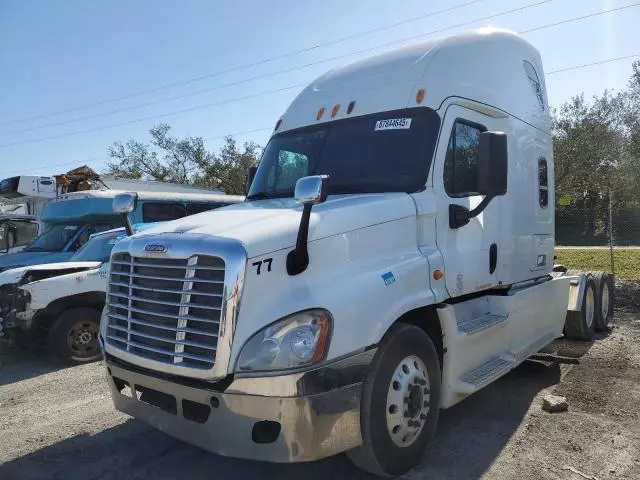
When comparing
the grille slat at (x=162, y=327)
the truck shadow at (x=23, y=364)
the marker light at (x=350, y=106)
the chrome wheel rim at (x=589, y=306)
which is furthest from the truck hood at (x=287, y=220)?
the chrome wheel rim at (x=589, y=306)

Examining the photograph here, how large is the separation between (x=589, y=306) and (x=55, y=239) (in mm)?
9943

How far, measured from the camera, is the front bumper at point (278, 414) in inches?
120

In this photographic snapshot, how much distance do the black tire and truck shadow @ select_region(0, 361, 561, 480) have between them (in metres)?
3.07

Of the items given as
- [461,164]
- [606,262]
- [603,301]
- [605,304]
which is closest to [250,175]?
[461,164]

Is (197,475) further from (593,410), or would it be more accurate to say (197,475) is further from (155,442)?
(593,410)

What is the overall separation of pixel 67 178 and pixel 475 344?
12875 mm

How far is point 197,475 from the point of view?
3.88 metres

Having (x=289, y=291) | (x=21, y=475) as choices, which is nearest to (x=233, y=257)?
(x=289, y=291)

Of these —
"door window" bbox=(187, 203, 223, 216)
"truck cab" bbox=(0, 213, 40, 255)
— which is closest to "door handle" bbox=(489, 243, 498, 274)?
"door window" bbox=(187, 203, 223, 216)

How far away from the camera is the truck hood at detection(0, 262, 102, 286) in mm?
7520

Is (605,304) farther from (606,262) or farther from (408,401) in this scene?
(606,262)

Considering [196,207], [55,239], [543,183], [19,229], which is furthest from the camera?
[19,229]

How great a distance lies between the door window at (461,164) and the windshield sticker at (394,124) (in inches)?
15.4

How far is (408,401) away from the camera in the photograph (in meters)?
3.69
